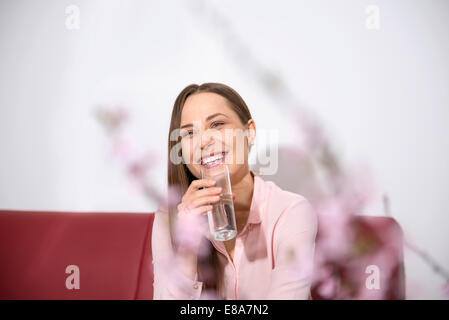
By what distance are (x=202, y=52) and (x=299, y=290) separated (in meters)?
0.93

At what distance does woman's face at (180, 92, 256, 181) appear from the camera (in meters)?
1.02

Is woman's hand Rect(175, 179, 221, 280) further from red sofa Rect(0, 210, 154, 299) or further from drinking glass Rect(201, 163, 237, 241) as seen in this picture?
red sofa Rect(0, 210, 154, 299)

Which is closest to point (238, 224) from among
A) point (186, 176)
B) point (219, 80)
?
point (186, 176)

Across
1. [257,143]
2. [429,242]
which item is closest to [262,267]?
[257,143]

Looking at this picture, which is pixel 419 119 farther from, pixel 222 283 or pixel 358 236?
pixel 222 283

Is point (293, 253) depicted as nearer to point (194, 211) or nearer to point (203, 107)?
point (194, 211)

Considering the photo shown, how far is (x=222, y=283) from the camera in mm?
1081

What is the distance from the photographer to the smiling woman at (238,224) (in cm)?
98

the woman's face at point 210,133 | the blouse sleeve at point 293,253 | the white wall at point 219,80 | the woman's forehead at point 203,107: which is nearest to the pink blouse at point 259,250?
the blouse sleeve at point 293,253

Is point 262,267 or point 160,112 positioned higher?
point 160,112

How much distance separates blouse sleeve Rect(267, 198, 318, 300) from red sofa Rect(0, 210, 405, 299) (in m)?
0.32

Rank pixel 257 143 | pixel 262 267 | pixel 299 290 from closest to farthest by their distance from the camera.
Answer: pixel 299 290, pixel 262 267, pixel 257 143

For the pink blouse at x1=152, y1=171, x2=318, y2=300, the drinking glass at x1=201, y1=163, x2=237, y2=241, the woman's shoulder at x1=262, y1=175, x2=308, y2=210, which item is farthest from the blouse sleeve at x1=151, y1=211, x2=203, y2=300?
the woman's shoulder at x1=262, y1=175, x2=308, y2=210

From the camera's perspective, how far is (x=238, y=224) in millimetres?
1112
